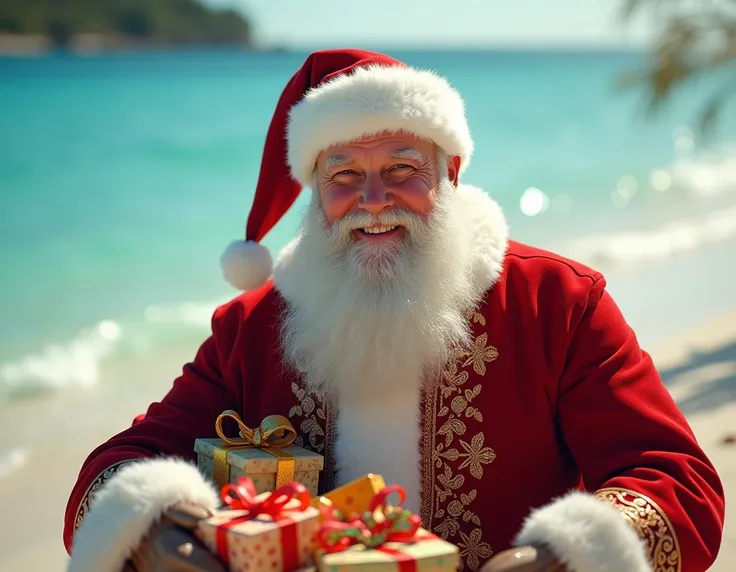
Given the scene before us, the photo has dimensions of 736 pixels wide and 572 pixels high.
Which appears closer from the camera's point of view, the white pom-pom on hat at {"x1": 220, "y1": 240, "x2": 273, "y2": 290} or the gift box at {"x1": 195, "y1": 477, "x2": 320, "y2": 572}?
the gift box at {"x1": 195, "y1": 477, "x2": 320, "y2": 572}

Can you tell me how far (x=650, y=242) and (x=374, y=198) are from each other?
9054mm

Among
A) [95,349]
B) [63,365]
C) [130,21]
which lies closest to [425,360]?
[63,365]

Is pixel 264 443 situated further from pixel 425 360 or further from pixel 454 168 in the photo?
pixel 454 168

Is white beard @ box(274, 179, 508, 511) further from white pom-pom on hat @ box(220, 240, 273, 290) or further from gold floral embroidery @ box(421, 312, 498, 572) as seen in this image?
white pom-pom on hat @ box(220, 240, 273, 290)

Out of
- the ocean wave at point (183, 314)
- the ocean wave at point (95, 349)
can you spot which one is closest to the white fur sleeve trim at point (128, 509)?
the ocean wave at point (95, 349)

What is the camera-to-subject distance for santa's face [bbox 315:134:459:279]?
9.50 ft

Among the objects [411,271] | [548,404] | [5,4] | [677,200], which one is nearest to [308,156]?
[411,271]

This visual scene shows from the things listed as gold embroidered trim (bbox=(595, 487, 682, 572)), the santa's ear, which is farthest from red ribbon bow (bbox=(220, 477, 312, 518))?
the santa's ear

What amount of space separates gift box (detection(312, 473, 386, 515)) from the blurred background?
99.7 inches

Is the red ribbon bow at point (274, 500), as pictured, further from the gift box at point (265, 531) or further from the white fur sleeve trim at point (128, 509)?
the white fur sleeve trim at point (128, 509)

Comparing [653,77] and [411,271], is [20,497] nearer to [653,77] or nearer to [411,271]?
[411,271]

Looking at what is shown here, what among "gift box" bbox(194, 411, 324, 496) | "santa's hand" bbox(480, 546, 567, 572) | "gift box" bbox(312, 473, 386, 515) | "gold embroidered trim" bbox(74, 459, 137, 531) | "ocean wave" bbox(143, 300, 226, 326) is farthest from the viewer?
"ocean wave" bbox(143, 300, 226, 326)

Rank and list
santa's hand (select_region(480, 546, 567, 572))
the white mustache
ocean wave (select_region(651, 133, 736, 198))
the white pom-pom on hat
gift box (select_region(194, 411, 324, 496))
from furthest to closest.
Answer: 1. ocean wave (select_region(651, 133, 736, 198))
2. the white pom-pom on hat
3. the white mustache
4. gift box (select_region(194, 411, 324, 496))
5. santa's hand (select_region(480, 546, 567, 572))

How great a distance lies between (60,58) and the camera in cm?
4634
